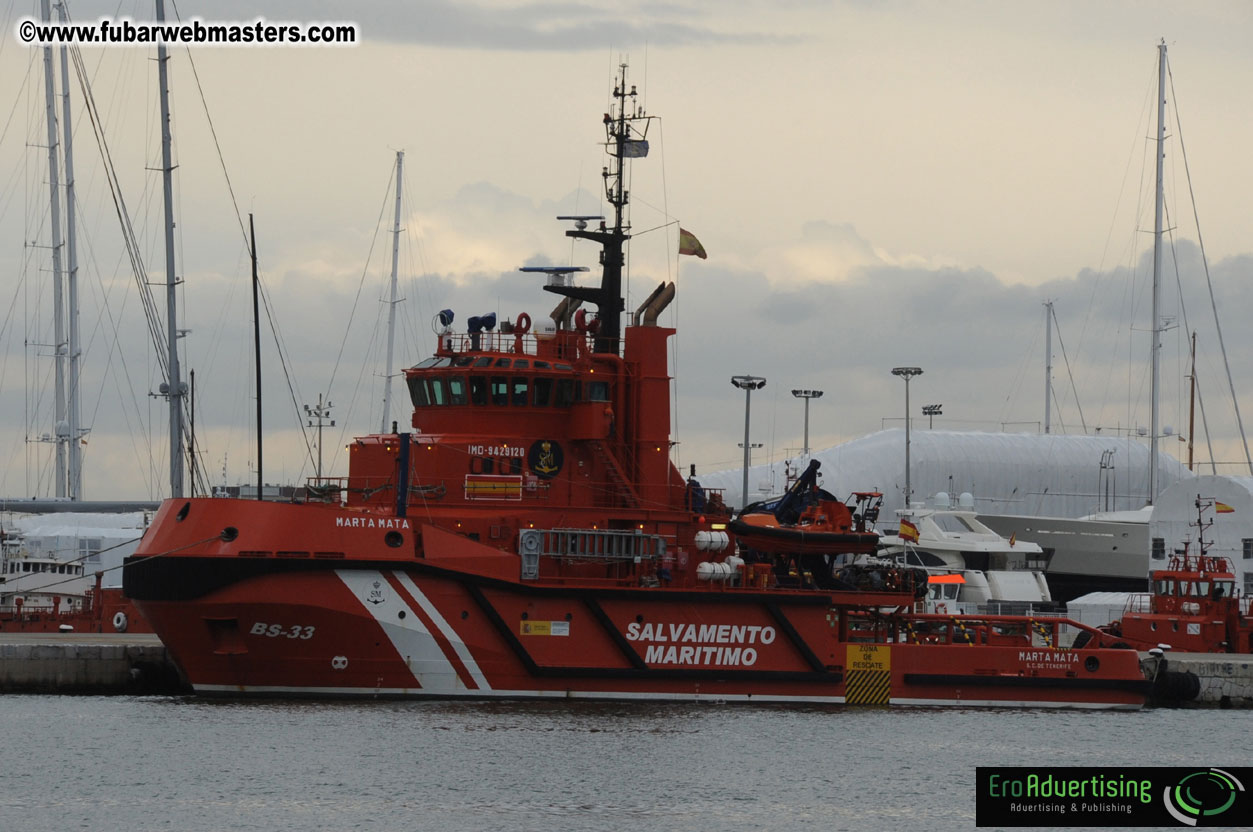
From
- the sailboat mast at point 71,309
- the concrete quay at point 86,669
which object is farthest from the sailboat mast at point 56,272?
the concrete quay at point 86,669

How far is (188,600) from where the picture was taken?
27312mm

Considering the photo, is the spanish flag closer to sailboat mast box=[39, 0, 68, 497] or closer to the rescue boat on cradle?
the rescue boat on cradle

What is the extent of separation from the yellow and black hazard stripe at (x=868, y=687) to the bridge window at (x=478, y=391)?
7911 mm

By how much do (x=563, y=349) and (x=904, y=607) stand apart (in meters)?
7.61

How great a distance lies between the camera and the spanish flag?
33.0m

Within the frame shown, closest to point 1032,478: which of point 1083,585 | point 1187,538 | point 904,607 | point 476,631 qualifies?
point 1083,585

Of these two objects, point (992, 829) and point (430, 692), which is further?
point (430, 692)

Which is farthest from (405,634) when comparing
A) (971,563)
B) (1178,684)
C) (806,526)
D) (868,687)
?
(971,563)

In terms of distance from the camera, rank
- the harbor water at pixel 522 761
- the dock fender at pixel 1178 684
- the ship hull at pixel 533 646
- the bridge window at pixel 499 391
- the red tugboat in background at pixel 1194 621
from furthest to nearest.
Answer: the red tugboat in background at pixel 1194 621
the dock fender at pixel 1178 684
the bridge window at pixel 499 391
the ship hull at pixel 533 646
the harbor water at pixel 522 761

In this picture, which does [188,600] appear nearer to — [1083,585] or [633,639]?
[633,639]

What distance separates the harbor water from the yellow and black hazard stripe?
0.41 meters

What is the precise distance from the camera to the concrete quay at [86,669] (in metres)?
31.2

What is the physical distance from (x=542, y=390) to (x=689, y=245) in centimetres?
450

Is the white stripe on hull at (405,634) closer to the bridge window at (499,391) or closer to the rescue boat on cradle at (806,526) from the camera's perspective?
the bridge window at (499,391)
